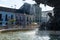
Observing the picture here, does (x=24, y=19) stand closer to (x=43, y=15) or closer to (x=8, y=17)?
(x=8, y=17)

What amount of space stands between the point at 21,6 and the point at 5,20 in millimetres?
11111

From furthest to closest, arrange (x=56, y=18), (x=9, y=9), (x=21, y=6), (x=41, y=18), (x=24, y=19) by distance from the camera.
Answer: (x=41, y=18), (x=21, y=6), (x=24, y=19), (x=9, y=9), (x=56, y=18)

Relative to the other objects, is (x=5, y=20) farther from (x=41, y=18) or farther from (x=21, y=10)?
(x=41, y=18)

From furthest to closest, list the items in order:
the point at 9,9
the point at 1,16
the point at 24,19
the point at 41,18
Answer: the point at 41,18, the point at 24,19, the point at 9,9, the point at 1,16

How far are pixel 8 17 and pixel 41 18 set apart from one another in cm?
1452

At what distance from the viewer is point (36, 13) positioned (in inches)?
1858

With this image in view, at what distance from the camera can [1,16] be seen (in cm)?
3400

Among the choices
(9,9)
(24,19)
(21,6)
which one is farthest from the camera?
(21,6)

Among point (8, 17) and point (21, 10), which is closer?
point (8, 17)

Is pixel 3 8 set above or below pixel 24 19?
above

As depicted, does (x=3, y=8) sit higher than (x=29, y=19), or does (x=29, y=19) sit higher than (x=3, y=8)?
(x=3, y=8)

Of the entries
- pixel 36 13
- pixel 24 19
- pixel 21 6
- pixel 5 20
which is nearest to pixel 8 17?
pixel 5 20

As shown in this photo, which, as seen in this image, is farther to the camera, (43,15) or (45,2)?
(43,15)

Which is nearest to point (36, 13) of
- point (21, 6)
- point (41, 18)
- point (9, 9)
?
point (41, 18)
